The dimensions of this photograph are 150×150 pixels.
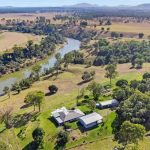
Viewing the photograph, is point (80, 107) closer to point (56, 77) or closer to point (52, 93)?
point (52, 93)

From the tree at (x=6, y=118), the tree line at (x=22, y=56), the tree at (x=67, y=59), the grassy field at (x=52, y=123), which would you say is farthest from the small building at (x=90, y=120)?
the tree line at (x=22, y=56)

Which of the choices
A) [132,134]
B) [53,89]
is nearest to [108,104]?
[53,89]

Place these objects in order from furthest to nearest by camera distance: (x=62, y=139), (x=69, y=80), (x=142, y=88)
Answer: (x=69, y=80), (x=142, y=88), (x=62, y=139)

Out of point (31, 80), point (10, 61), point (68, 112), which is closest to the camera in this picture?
point (68, 112)

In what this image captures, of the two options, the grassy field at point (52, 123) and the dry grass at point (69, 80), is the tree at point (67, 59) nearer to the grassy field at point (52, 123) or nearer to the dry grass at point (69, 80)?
the dry grass at point (69, 80)

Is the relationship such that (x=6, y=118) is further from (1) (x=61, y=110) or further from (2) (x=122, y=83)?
(2) (x=122, y=83)


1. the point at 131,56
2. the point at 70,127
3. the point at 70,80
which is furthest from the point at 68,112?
the point at 131,56
